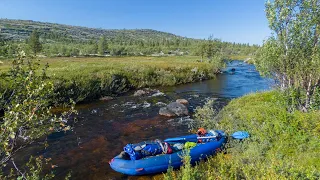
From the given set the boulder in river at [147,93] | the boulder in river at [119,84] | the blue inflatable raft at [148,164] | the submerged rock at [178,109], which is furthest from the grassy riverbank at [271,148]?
the boulder in river at [119,84]

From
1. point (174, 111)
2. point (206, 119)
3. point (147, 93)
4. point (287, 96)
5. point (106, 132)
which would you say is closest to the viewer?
point (287, 96)

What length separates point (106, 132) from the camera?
17.0m

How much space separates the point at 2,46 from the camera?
16.6ft

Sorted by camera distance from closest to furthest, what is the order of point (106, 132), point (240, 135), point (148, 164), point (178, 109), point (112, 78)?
point (148, 164), point (240, 135), point (106, 132), point (178, 109), point (112, 78)

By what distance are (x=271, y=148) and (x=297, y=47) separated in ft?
19.3

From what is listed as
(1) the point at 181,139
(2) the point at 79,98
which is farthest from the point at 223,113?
(2) the point at 79,98

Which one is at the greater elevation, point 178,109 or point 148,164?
point 178,109

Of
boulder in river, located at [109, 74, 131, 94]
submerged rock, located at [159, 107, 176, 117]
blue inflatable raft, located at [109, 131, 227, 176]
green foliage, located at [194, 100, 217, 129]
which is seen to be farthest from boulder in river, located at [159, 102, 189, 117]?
boulder in river, located at [109, 74, 131, 94]

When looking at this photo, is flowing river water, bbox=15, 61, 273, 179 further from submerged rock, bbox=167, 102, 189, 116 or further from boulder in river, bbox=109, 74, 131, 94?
boulder in river, bbox=109, 74, 131, 94

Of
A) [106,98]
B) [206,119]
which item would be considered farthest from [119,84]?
[206,119]

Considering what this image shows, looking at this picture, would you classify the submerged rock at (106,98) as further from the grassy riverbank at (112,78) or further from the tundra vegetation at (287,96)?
the tundra vegetation at (287,96)

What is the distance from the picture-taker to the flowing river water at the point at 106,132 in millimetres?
12539

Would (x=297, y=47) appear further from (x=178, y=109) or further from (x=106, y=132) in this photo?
(x=106, y=132)

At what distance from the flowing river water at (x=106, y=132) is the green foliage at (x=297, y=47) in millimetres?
3011
